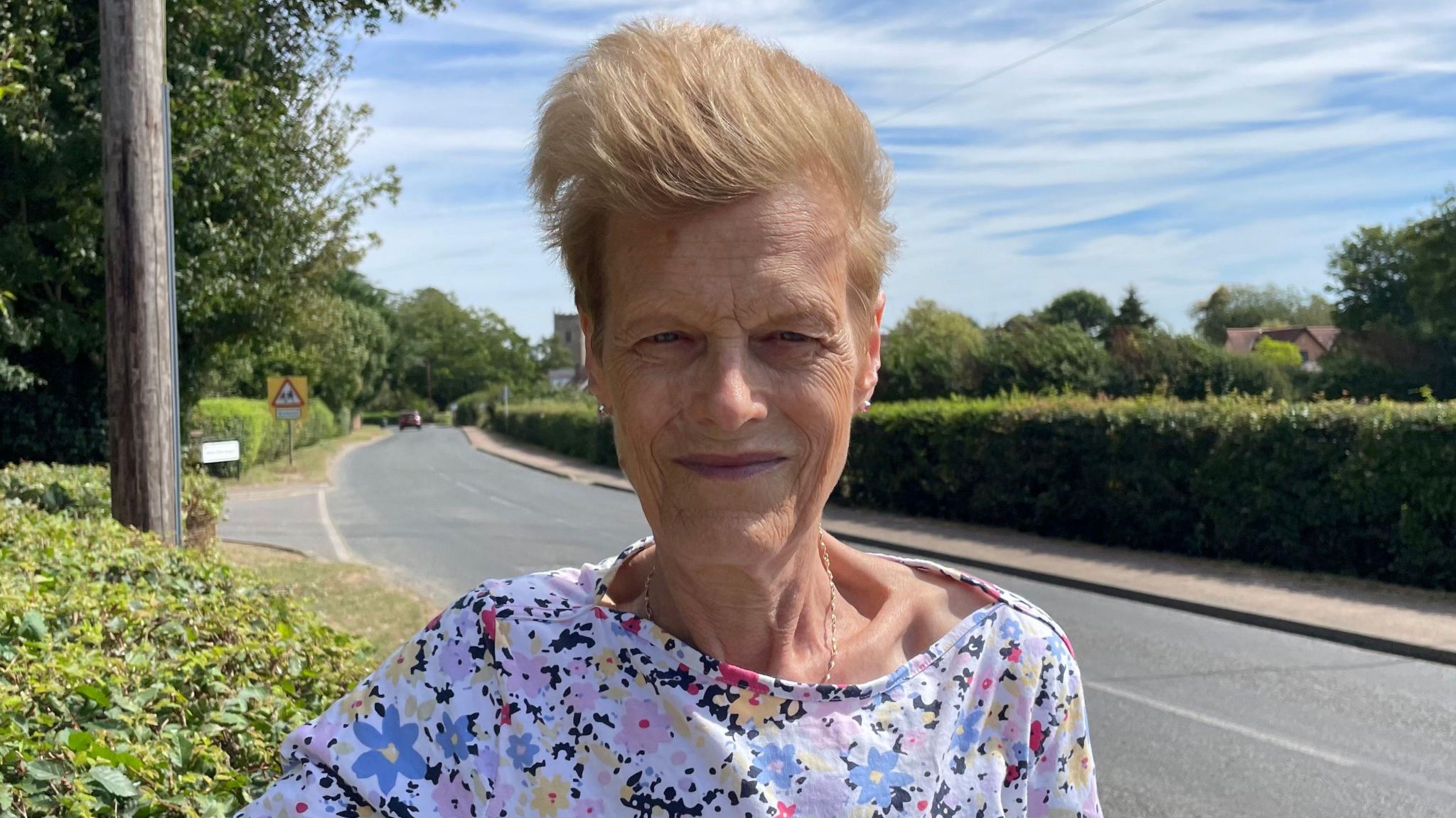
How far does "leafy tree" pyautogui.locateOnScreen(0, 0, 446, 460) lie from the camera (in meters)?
11.0

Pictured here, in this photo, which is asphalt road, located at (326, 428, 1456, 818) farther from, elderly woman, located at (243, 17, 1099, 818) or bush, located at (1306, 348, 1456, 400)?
bush, located at (1306, 348, 1456, 400)

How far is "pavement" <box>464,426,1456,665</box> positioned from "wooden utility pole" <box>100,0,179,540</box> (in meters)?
9.33

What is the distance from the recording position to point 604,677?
1.44 m

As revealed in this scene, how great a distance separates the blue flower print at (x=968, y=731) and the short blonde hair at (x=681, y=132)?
2.01 ft

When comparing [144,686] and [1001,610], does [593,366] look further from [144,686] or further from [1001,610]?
[144,686]

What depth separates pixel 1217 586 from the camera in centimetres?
1205

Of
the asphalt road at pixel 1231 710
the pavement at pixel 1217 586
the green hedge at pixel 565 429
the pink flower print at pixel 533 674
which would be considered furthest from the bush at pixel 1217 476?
the green hedge at pixel 565 429

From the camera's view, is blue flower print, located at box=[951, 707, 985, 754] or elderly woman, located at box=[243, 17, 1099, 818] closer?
elderly woman, located at box=[243, 17, 1099, 818]

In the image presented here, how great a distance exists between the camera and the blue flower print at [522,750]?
1368 mm

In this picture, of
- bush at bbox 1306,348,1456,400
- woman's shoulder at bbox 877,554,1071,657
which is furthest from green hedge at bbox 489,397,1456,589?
bush at bbox 1306,348,1456,400

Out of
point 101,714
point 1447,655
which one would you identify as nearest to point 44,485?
point 101,714

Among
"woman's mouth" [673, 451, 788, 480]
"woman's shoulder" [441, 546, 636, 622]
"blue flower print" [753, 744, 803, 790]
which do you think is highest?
"woman's mouth" [673, 451, 788, 480]

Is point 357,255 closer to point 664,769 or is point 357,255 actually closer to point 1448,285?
point 664,769

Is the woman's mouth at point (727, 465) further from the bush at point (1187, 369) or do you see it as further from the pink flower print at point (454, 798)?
the bush at point (1187, 369)
